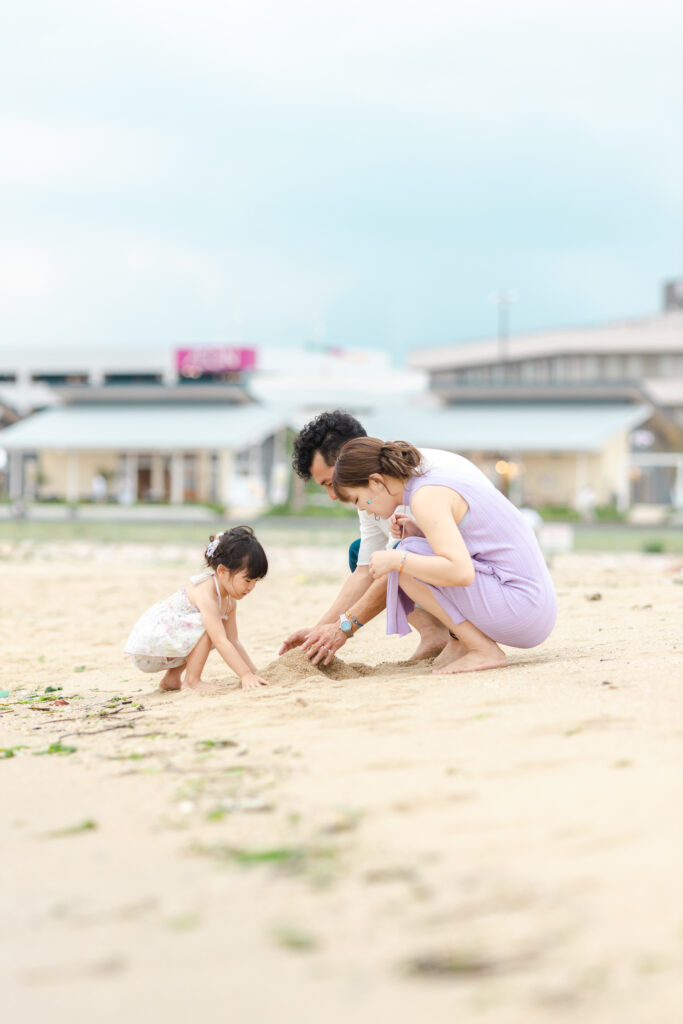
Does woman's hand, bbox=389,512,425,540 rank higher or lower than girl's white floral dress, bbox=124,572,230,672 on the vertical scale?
higher

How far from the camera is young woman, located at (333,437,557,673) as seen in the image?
13.4 ft

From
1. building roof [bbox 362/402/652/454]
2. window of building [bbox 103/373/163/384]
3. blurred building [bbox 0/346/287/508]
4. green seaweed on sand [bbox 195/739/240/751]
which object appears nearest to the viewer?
green seaweed on sand [bbox 195/739/240/751]

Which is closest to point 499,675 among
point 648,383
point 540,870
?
point 540,870

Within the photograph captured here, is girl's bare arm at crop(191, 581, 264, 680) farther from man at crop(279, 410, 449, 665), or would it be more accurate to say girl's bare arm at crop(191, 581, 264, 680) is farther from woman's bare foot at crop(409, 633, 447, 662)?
woman's bare foot at crop(409, 633, 447, 662)

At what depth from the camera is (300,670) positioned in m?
4.75

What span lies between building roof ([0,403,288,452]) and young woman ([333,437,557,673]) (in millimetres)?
30773

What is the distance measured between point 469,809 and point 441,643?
259 centimetres

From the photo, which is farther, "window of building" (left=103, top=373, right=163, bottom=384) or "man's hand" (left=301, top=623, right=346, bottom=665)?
"window of building" (left=103, top=373, right=163, bottom=384)

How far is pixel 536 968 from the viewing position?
5.81 ft

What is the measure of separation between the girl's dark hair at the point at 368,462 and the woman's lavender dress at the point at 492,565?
4.9 inches

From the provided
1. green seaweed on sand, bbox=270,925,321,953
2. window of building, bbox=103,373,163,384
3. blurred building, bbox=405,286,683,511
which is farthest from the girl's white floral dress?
window of building, bbox=103,373,163,384

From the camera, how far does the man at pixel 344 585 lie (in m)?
4.70

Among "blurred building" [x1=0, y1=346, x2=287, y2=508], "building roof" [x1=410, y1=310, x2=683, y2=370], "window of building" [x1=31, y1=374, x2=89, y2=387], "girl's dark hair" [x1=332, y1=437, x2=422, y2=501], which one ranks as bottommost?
"blurred building" [x1=0, y1=346, x2=287, y2=508]

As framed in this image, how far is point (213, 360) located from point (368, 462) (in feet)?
152
